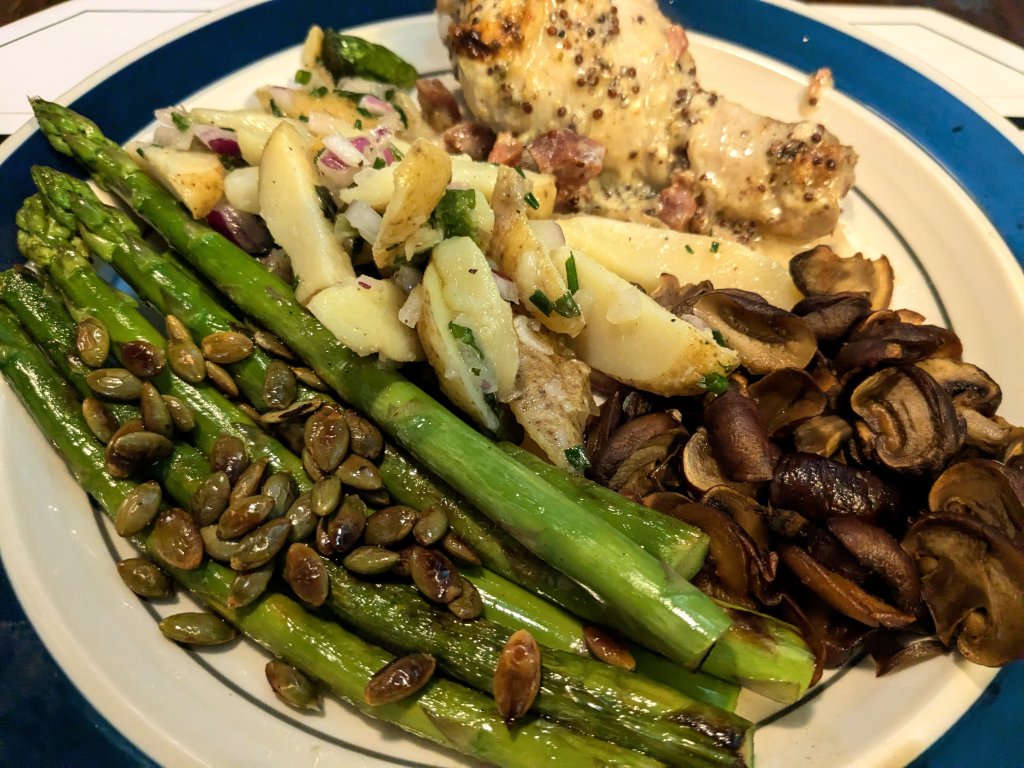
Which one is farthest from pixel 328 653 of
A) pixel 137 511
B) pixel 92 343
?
pixel 92 343

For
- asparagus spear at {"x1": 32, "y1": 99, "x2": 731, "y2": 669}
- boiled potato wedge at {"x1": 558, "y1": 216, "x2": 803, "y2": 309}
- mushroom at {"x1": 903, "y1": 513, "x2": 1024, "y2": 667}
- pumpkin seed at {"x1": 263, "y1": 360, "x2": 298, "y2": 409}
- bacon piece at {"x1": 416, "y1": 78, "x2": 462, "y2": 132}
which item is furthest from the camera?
bacon piece at {"x1": 416, "y1": 78, "x2": 462, "y2": 132}

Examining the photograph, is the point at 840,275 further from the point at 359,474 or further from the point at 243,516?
the point at 243,516

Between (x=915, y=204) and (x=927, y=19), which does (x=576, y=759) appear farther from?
(x=927, y=19)

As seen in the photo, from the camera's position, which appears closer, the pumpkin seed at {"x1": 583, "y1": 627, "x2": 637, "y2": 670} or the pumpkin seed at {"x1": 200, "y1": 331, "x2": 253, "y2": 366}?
the pumpkin seed at {"x1": 583, "y1": 627, "x2": 637, "y2": 670}

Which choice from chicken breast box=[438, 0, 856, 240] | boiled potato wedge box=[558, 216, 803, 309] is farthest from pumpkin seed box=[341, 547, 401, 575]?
chicken breast box=[438, 0, 856, 240]

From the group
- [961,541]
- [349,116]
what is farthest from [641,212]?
[961,541]

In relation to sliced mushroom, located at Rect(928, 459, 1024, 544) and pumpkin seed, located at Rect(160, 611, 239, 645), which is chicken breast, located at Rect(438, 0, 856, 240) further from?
pumpkin seed, located at Rect(160, 611, 239, 645)

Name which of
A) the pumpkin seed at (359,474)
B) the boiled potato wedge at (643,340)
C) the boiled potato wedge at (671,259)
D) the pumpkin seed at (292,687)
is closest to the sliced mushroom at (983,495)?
the boiled potato wedge at (643,340)
